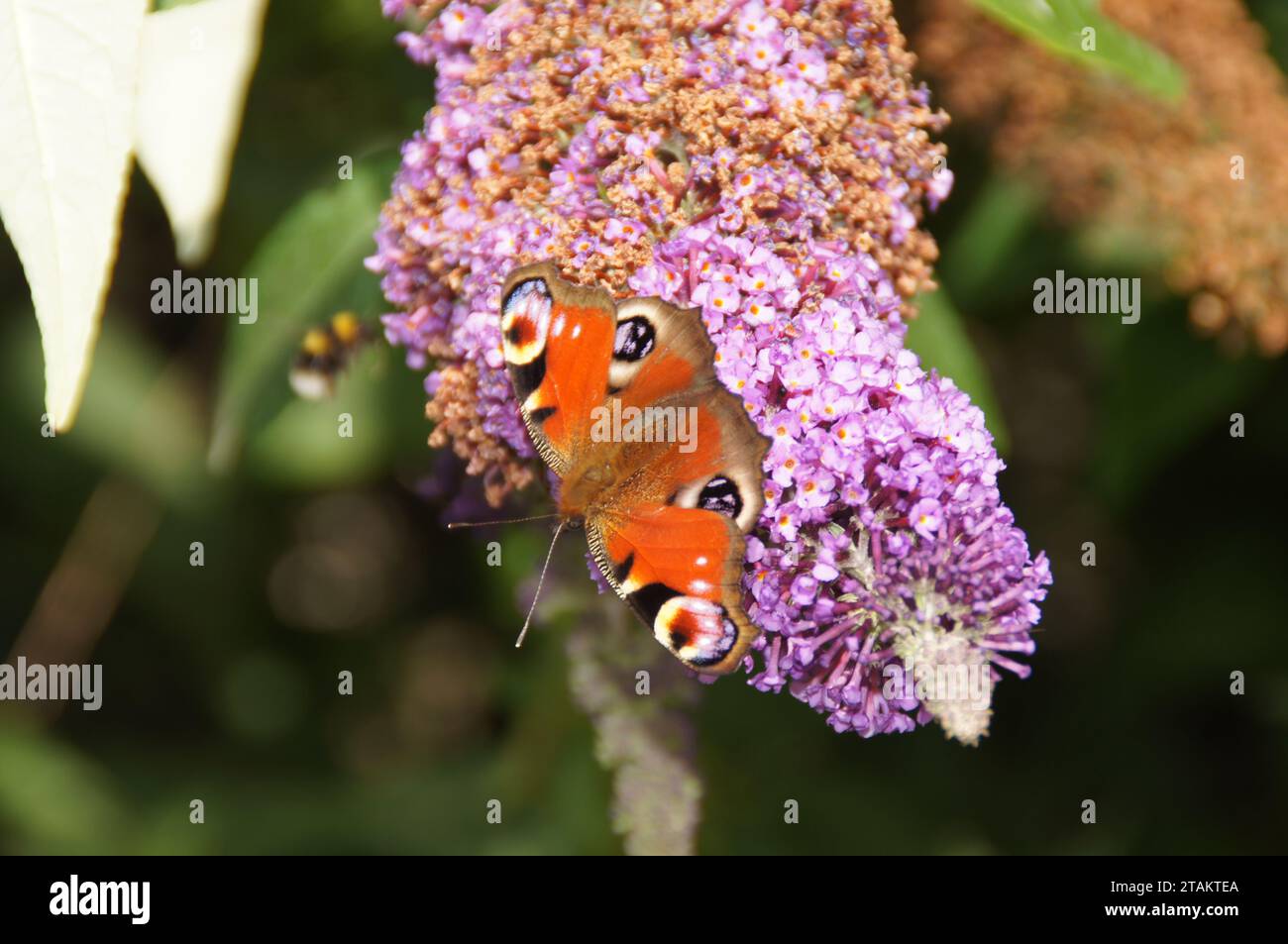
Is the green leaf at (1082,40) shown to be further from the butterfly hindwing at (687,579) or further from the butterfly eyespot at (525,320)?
the butterfly hindwing at (687,579)

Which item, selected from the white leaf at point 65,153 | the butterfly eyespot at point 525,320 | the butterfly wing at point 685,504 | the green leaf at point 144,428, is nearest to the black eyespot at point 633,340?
the butterfly wing at point 685,504

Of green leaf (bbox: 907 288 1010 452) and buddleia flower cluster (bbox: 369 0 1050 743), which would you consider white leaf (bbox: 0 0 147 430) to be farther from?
green leaf (bbox: 907 288 1010 452)

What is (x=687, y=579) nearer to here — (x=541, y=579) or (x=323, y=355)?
(x=541, y=579)

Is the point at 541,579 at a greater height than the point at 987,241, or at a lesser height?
lesser

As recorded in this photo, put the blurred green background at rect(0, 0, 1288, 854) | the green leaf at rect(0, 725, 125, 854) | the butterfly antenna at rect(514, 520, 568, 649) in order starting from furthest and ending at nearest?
the green leaf at rect(0, 725, 125, 854)
the blurred green background at rect(0, 0, 1288, 854)
the butterfly antenna at rect(514, 520, 568, 649)

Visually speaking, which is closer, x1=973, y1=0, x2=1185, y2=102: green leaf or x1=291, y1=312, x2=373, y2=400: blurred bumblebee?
x1=973, y1=0, x2=1185, y2=102: green leaf

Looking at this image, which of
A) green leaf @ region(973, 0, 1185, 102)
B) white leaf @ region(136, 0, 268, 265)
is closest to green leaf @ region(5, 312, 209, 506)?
white leaf @ region(136, 0, 268, 265)

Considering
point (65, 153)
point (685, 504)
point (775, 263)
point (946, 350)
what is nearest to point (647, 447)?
point (685, 504)
